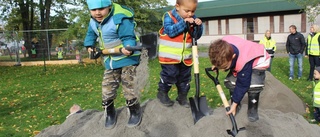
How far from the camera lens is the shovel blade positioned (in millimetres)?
4473

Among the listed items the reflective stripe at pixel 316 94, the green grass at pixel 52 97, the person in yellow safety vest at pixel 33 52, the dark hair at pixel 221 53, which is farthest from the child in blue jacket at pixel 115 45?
the person in yellow safety vest at pixel 33 52

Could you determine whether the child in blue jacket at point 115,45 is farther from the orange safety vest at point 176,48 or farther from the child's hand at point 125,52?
the orange safety vest at point 176,48

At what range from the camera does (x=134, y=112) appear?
4.67 m

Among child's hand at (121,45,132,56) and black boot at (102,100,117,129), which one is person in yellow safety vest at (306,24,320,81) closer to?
black boot at (102,100,117,129)

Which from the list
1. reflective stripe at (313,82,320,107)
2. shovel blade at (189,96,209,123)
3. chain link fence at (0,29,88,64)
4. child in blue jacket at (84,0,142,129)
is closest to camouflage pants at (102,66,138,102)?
child in blue jacket at (84,0,142,129)

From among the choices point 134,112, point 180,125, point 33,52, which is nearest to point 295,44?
point 180,125

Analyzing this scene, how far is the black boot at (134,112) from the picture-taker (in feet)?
15.1

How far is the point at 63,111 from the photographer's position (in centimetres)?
926

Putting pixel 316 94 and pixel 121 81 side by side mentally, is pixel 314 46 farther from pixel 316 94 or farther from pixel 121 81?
pixel 121 81

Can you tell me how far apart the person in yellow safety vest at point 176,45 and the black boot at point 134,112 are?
1.49 ft

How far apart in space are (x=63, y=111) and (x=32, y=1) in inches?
945

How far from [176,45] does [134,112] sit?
114cm

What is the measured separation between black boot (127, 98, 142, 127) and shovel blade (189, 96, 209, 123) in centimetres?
77

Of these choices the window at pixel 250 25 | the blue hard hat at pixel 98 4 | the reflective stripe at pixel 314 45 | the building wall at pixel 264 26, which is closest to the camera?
the blue hard hat at pixel 98 4
